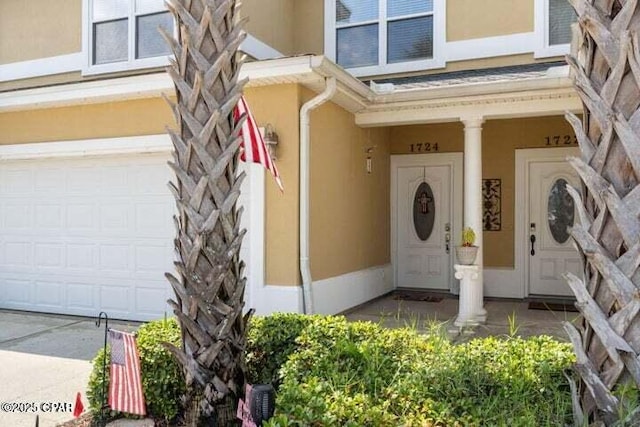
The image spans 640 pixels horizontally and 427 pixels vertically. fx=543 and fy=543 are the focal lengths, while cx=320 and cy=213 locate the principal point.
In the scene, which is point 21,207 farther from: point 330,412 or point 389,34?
point 330,412

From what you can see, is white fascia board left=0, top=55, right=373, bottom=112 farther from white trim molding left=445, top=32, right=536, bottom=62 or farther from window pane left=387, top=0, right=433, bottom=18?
window pane left=387, top=0, right=433, bottom=18

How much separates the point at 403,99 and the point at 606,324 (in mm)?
5984

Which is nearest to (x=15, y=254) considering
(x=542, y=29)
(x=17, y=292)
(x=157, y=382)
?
(x=17, y=292)

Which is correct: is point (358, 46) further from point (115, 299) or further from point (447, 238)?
point (115, 299)

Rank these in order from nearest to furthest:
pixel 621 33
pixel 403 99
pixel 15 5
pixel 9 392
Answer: pixel 621 33 < pixel 9 392 < pixel 403 99 < pixel 15 5

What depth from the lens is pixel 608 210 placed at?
266cm

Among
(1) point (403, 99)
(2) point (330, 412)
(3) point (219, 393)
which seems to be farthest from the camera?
(1) point (403, 99)

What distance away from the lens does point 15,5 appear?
11.0 meters

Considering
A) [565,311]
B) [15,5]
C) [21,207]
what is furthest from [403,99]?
[15,5]

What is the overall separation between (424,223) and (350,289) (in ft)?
8.95

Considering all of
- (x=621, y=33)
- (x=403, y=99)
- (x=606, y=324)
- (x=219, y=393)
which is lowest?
(x=219, y=393)

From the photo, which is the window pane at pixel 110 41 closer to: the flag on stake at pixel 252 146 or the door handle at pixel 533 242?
the flag on stake at pixel 252 146

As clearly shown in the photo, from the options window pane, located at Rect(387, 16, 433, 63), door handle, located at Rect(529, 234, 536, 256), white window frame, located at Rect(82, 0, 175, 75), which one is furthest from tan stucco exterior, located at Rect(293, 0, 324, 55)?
door handle, located at Rect(529, 234, 536, 256)

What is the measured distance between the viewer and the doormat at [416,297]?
9.99 m
